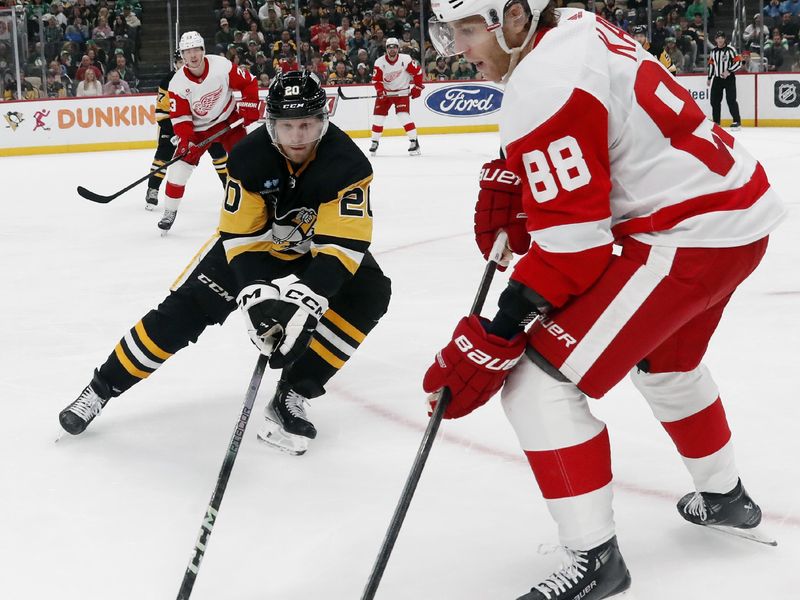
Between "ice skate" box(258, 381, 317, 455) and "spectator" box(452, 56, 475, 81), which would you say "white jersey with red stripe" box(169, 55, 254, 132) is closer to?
"ice skate" box(258, 381, 317, 455)

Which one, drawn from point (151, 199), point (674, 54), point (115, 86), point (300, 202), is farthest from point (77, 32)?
point (300, 202)

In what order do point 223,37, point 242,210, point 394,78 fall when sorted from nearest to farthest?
point 242,210 → point 394,78 → point 223,37

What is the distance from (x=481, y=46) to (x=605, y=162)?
27cm

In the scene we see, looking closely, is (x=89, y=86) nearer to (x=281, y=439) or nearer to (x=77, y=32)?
(x=77, y=32)

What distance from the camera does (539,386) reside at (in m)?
1.63

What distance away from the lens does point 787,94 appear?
11.0m

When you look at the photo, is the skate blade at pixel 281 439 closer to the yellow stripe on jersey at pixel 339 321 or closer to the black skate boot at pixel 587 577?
the yellow stripe on jersey at pixel 339 321

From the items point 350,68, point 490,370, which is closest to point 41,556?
point 490,370

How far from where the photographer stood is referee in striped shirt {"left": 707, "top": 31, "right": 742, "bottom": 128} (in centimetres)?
1079

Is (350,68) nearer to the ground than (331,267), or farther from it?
nearer to the ground

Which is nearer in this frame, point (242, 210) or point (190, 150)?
point (242, 210)

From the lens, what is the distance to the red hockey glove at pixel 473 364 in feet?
5.26

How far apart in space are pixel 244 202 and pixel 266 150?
0.44ft

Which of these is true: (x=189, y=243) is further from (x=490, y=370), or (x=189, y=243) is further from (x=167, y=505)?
(x=490, y=370)
